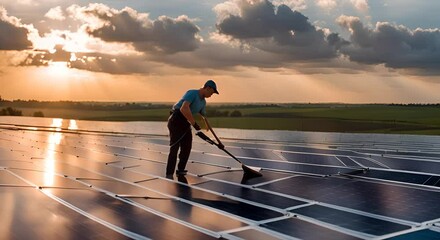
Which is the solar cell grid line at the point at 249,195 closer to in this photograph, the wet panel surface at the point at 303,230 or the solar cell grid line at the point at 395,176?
the wet panel surface at the point at 303,230

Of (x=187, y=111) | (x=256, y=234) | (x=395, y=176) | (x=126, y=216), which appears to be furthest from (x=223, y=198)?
(x=395, y=176)

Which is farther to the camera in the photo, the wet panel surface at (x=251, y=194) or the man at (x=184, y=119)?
the man at (x=184, y=119)

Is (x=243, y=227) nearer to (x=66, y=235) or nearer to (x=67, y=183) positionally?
(x=66, y=235)

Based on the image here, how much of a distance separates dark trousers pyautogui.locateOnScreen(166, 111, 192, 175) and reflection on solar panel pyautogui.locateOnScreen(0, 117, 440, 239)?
413 mm

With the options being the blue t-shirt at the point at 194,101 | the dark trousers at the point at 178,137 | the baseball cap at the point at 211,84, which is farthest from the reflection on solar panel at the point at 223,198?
the baseball cap at the point at 211,84

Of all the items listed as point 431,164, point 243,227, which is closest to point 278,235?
point 243,227

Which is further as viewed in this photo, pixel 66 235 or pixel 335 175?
pixel 335 175

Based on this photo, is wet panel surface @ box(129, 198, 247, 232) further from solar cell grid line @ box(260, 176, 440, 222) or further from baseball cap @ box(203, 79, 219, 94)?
baseball cap @ box(203, 79, 219, 94)

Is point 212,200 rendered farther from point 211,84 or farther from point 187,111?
point 211,84

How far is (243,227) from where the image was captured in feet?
22.7

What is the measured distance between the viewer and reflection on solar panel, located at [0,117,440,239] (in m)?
6.70

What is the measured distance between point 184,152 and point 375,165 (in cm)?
486

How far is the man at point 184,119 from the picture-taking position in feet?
37.8

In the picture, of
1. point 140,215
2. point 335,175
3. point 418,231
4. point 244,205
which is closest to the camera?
point 418,231
